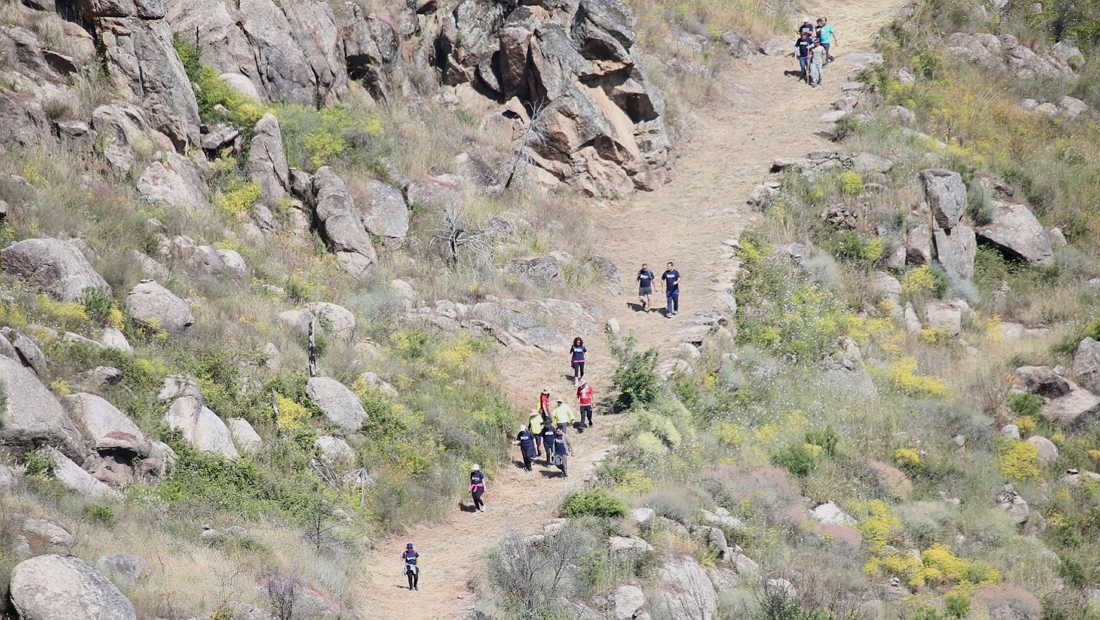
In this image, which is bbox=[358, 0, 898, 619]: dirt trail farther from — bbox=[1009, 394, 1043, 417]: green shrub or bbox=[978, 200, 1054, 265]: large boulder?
bbox=[1009, 394, 1043, 417]: green shrub

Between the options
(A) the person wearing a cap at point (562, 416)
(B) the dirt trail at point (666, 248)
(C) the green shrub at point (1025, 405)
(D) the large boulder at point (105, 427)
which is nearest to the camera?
(D) the large boulder at point (105, 427)

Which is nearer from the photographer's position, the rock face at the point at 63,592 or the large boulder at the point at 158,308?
the rock face at the point at 63,592

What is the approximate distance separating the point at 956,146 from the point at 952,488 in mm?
14871

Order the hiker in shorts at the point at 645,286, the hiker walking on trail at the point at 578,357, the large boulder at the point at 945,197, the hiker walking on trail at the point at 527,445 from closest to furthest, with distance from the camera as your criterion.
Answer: the hiker walking on trail at the point at 527,445 < the hiker walking on trail at the point at 578,357 < the hiker in shorts at the point at 645,286 < the large boulder at the point at 945,197

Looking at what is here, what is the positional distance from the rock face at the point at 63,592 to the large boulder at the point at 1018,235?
23903 millimetres

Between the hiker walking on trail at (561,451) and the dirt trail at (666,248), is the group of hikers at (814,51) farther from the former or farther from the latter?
the hiker walking on trail at (561,451)

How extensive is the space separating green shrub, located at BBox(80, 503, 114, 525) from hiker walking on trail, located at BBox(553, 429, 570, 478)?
742 centimetres

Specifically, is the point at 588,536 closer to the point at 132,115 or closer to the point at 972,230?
the point at 132,115

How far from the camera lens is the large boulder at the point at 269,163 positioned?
23.0m

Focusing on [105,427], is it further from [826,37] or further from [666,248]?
[826,37]

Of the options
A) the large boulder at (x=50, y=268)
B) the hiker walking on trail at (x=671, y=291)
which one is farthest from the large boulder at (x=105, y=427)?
Result: the hiker walking on trail at (x=671, y=291)

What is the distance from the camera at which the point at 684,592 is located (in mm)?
14023

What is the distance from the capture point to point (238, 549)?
12516 millimetres

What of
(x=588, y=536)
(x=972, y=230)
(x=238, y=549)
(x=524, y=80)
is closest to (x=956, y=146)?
(x=972, y=230)
